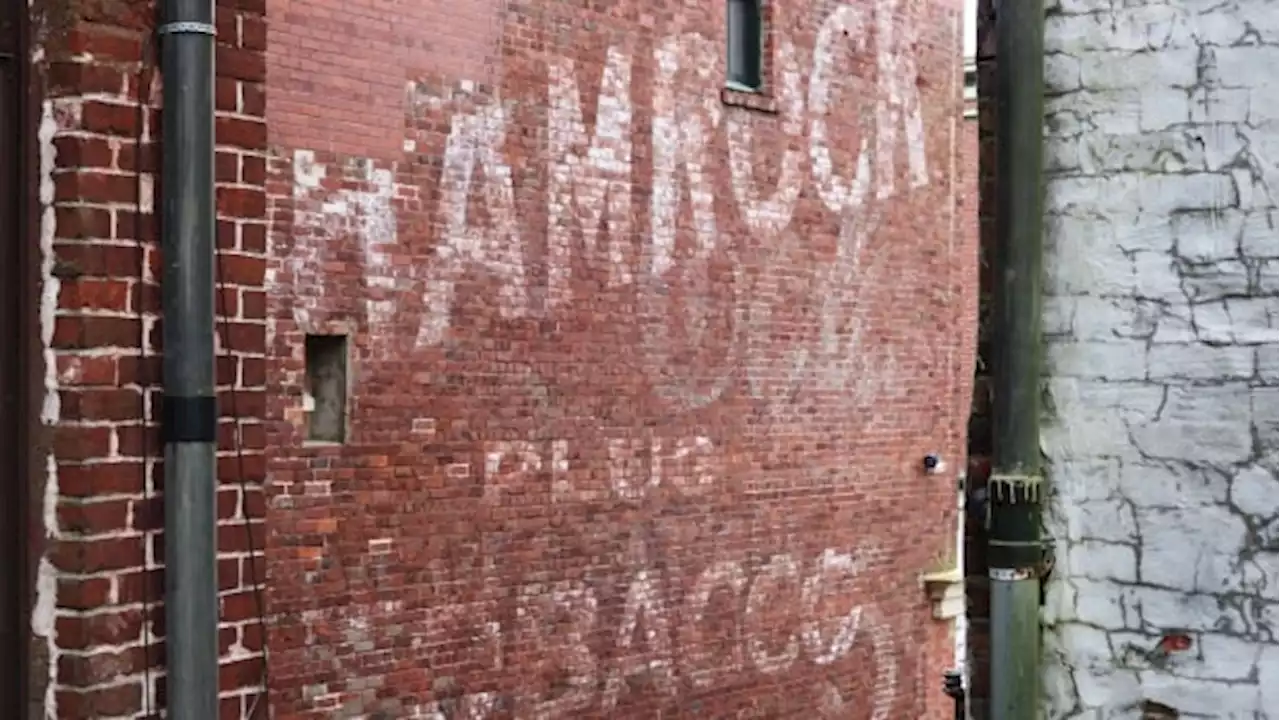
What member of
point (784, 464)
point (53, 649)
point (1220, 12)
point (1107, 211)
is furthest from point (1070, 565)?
point (784, 464)

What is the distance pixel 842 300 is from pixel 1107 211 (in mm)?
8567

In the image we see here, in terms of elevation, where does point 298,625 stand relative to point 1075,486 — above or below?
below

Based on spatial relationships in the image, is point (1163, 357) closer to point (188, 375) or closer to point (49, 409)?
point (188, 375)

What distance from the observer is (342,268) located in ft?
33.3

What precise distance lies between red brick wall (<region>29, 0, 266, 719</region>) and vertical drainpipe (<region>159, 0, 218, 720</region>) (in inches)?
1.6

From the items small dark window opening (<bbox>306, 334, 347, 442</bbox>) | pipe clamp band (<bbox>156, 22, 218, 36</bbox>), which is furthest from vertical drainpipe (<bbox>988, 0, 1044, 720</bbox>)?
small dark window opening (<bbox>306, 334, 347, 442</bbox>)

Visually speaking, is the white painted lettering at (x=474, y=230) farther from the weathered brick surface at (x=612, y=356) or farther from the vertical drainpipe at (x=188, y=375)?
the vertical drainpipe at (x=188, y=375)

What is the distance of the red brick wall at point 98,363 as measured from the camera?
3.47 m

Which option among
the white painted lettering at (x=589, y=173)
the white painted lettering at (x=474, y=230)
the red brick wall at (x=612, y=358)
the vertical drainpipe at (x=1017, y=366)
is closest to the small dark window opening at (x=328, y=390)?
the red brick wall at (x=612, y=358)

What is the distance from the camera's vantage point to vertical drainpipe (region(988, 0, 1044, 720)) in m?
5.57

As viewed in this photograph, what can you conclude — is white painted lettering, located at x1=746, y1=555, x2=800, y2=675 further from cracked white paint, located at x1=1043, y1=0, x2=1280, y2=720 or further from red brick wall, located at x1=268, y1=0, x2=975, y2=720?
cracked white paint, located at x1=1043, y1=0, x2=1280, y2=720

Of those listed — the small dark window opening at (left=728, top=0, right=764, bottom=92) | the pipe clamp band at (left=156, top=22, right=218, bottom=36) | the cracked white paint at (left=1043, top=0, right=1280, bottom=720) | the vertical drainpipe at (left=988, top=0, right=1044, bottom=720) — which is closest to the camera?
the pipe clamp band at (left=156, top=22, right=218, bottom=36)

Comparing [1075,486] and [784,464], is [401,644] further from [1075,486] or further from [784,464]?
[1075,486]

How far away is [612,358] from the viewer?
476 inches
